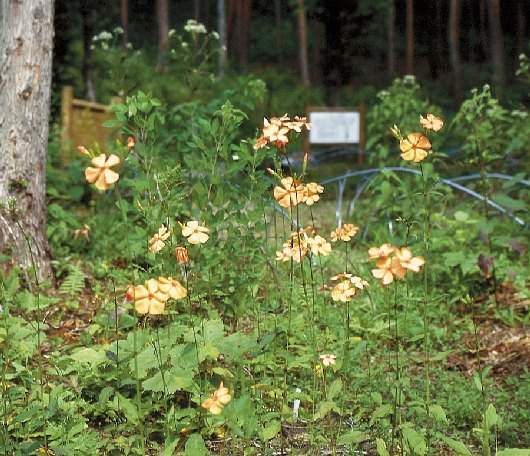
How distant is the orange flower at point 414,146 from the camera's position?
203 centimetres

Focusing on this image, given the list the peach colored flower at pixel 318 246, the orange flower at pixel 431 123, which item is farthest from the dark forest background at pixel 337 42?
the orange flower at pixel 431 123

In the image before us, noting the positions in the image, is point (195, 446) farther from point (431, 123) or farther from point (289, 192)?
point (431, 123)

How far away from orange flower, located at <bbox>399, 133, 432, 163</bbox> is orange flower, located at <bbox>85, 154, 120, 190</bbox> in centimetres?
80

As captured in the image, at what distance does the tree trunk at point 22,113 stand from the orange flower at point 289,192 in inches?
110

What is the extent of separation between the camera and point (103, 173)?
1696mm

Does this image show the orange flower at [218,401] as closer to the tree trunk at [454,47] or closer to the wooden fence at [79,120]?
the wooden fence at [79,120]

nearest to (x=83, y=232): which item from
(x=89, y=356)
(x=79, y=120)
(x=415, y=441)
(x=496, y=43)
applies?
(x=89, y=356)

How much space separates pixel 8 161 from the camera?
473 cm

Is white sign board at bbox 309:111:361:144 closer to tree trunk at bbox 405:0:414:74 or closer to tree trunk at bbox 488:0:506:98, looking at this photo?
tree trunk at bbox 488:0:506:98

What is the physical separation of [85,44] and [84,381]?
36.8ft

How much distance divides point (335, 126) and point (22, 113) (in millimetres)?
8262

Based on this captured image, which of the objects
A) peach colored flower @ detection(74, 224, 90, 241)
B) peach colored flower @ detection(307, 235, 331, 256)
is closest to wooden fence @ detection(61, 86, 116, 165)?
peach colored flower @ detection(74, 224, 90, 241)

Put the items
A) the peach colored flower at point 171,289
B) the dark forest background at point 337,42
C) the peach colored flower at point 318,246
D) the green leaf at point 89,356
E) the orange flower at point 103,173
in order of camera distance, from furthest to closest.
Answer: the dark forest background at point 337,42 → the green leaf at point 89,356 → the peach colored flower at point 318,246 → the peach colored flower at point 171,289 → the orange flower at point 103,173

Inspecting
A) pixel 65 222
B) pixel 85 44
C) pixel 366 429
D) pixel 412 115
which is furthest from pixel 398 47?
pixel 366 429
